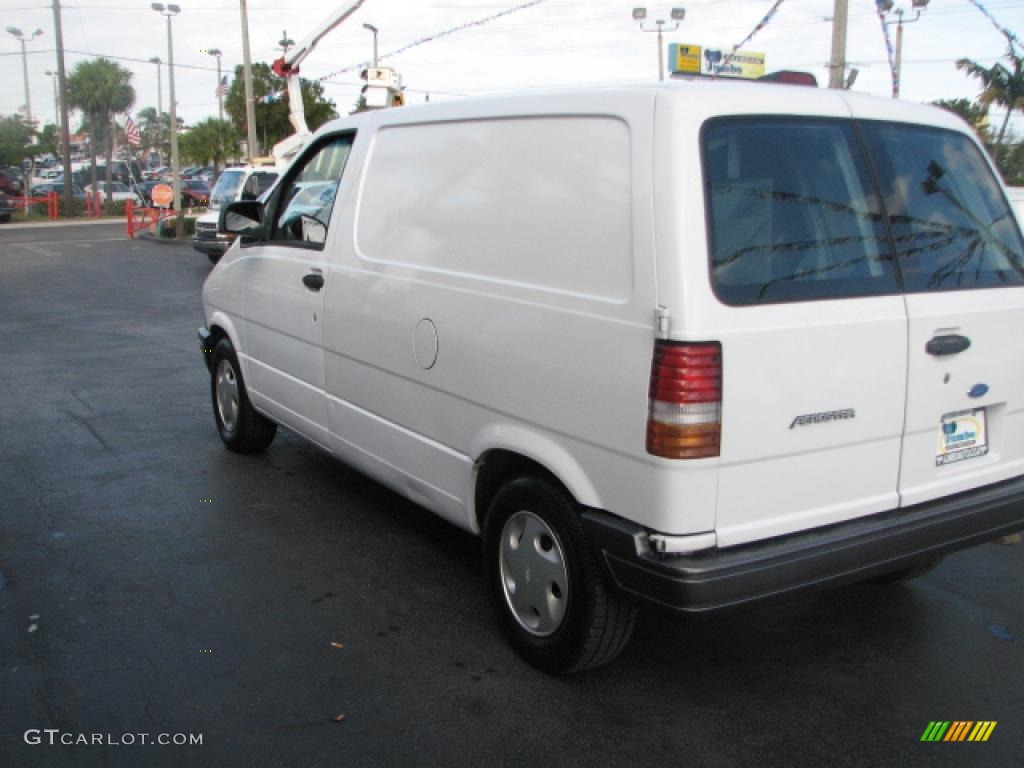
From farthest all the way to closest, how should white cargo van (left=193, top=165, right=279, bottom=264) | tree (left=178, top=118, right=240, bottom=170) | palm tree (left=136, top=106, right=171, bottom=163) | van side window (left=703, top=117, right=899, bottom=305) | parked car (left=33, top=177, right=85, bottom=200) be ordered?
palm tree (left=136, top=106, right=171, bottom=163) → tree (left=178, top=118, right=240, bottom=170) → parked car (left=33, top=177, right=85, bottom=200) → white cargo van (left=193, top=165, right=279, bottom=264) → van side window (left=703, top=117, right=899, bottom=305)

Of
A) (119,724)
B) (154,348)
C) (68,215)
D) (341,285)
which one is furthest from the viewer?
(68,215)

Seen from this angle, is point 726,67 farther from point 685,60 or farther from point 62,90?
point 62,90

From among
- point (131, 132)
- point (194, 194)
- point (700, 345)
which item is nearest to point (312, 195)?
point (700, 345)

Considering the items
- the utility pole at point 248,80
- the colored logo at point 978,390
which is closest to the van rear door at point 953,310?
the colored logo at point 978,390

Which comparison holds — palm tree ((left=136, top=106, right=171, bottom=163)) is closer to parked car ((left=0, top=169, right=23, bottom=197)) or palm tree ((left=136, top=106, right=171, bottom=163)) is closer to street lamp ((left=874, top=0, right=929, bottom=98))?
parked car ((left=0, top=169, right=23, bottom=197))

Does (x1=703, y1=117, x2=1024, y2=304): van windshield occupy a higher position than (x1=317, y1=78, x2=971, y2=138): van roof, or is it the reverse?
(x1=317, y1=78, x2=971, y2=138): van roof

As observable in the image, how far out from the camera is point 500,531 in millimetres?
3818

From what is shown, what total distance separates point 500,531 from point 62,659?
1.71 meters

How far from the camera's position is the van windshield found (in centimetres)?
312

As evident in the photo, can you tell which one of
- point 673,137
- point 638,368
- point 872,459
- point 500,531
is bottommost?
point 500,531

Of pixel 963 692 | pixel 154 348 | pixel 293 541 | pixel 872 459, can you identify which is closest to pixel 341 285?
pixel 293 541

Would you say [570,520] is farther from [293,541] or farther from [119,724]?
[293,541]

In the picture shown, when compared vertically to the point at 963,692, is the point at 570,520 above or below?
above

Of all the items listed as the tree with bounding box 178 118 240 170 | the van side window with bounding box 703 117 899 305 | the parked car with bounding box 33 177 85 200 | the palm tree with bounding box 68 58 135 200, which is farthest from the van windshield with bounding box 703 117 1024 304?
the palm tree with bounding box 68 58 135 200
